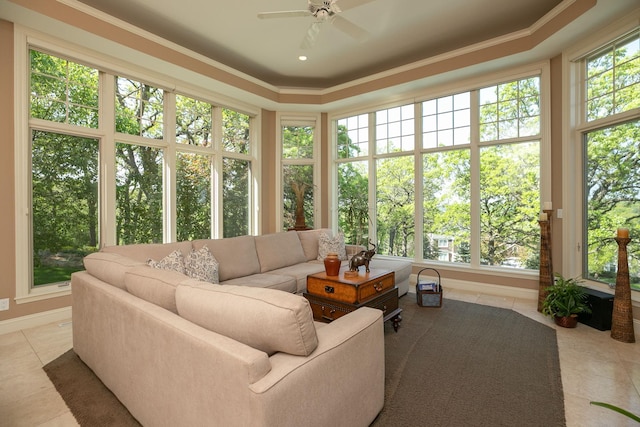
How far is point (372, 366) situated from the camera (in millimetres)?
1610

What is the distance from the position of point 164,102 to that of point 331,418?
4.50 metres

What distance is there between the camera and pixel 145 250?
9.50 ft

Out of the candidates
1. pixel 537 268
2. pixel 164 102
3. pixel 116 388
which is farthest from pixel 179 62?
pixel 537 268

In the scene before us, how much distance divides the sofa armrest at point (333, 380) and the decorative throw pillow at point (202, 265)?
5.69 ft

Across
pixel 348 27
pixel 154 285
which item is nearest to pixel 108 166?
pixel 154 285

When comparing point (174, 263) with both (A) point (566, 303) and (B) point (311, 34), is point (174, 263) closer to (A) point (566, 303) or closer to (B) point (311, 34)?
(B) point (311, 34)

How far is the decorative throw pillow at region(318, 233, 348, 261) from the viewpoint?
14.7 feet

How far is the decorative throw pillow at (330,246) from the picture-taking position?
448 cm

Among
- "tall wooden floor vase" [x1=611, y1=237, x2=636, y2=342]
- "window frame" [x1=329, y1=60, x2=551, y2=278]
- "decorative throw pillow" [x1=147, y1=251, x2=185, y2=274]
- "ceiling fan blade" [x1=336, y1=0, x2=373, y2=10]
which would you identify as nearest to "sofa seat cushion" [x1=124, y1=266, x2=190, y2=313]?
"decorative throw pillow" [x1=147, y1=251, x2=185, y2=274]

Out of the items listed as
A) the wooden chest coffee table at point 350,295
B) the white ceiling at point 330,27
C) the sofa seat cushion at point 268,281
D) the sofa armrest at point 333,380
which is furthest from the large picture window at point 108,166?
the sofa armrest at point 333,380

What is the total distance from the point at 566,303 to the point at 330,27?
4.02m

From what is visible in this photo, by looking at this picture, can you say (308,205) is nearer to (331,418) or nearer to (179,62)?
(179,62)

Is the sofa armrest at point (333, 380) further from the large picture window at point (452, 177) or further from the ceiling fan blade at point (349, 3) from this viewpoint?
the large picture window at point (452, 177)

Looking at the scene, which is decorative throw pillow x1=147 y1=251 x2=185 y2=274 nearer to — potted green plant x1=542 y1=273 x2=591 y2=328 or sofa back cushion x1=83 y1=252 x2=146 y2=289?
sofa back cushion x1=83 y1=252 x2=146 y2=289
